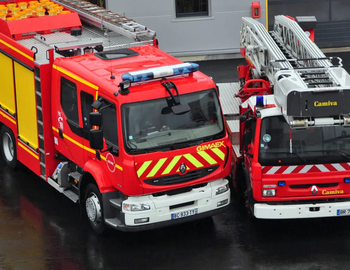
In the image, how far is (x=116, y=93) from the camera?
10625mm

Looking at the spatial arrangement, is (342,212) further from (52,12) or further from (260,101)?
(52,12)

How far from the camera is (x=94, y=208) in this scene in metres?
11.6

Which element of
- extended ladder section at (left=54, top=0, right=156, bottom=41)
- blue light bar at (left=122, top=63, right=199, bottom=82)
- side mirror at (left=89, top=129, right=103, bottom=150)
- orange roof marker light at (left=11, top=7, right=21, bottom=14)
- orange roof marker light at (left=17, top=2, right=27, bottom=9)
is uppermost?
orange roof marker light at (left=17, top=2, right=27, bottom=9)

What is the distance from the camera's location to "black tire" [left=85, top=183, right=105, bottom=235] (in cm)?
1151

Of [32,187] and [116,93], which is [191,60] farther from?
[116,93]

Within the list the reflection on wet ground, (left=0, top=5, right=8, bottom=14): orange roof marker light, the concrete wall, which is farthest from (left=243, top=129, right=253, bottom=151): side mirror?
the concrete wall

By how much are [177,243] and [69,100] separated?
9.29ft

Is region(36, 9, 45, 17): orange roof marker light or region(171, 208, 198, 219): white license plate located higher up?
region(36, 9, 45, 17): orange roof marker light

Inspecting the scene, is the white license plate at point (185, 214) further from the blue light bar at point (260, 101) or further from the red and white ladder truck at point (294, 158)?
the blue light bar at point (260, 101)

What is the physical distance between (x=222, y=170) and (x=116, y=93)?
2.06 meters

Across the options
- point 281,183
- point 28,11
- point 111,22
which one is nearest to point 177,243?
point 281,183

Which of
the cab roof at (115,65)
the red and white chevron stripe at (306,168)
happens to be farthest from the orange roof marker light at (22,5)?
the red and white chevron stripe at (306,168)

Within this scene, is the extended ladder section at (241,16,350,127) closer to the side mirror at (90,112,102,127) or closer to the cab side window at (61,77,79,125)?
the side mirror at (90,112,102,127)

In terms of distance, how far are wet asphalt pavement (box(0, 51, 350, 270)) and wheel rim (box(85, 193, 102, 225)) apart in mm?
304
